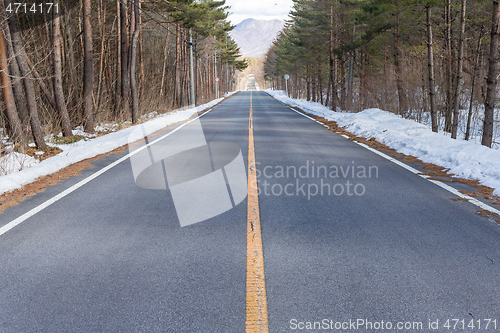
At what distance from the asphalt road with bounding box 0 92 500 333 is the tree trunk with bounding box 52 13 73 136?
27.2 feet

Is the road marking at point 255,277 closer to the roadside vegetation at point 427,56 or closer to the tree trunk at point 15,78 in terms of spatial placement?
the tree trunk at point 15,78

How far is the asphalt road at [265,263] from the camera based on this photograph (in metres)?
2.90

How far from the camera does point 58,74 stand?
13.6 m

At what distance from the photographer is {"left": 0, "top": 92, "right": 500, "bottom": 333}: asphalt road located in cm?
290

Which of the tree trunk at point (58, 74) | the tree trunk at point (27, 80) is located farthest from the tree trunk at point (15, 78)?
the tree trunk at point (58, 74)

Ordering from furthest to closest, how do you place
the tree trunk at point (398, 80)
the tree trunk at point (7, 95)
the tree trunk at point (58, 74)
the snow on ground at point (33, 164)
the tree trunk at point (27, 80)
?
the tree trunk at point (398, 80)
the tree trunk at point (58, 74)
the tree trunk at point (27, 80)
the tree trunk at point (7, 95)
the snow on ground at point (33, 164)

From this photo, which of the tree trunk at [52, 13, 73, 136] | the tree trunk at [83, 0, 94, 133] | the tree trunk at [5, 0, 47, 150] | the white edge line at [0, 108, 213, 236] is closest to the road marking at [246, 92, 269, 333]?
the white edge line at [0, 108, 213, 236]

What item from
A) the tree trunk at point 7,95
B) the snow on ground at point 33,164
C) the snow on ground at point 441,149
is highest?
the tree trunk at point 7,95

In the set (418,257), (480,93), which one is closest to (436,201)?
(418,257)

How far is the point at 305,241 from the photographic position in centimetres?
434

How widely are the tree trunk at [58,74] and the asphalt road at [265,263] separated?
8282 millimetres

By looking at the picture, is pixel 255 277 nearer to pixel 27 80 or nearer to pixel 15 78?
pixel 27 80

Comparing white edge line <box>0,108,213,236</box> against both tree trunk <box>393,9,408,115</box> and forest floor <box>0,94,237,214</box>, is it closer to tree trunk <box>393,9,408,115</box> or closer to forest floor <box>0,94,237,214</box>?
forest floor <box>0,94,237,214</box>

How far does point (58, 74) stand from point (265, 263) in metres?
12.4
